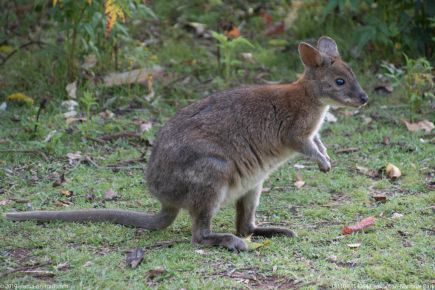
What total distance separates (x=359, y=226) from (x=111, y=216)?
1.77 m

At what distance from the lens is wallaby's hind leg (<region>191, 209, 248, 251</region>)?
5141 mm

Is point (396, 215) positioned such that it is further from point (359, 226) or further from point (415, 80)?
point (415, 80)

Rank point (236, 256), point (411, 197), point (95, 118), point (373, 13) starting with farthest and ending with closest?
1. point (373, 13)
2. point (95, 118)
3. point (411, 197)
4. point (236, 256)

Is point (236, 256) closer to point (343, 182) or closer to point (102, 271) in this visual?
point (102, 271)

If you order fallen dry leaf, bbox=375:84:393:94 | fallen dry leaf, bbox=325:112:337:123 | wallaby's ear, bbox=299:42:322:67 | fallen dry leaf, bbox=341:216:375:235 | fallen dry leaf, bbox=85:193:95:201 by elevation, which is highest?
wallaby's ear, bbox=299:42:322:67

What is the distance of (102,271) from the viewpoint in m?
4.63

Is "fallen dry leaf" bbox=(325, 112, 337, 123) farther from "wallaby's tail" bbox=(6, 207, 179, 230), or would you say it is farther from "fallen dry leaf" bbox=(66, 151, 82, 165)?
"wallaby's tail" bbox=(6, 207, 179, 230)

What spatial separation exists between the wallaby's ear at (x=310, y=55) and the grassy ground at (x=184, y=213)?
3.61ft

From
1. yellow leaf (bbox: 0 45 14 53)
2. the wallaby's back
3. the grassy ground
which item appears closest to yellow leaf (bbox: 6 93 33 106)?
the grassy ground

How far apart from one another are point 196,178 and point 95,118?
9.21 ft

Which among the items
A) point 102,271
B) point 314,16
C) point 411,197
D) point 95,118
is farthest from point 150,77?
point 102,271

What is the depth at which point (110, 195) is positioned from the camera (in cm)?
630

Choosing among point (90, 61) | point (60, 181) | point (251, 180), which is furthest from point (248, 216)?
point (90, 61)

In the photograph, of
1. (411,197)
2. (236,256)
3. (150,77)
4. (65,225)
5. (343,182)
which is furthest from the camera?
(150,77)
